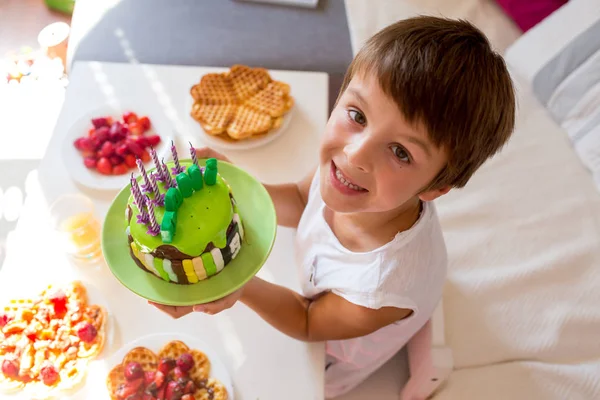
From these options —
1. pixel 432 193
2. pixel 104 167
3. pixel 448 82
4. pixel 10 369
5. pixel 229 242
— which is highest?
pixel 448 82

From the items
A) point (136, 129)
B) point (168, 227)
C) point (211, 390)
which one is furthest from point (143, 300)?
point (136, 129)

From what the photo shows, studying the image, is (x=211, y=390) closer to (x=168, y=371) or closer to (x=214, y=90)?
(x=168, y=371)

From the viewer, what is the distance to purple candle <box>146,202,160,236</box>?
733 mm

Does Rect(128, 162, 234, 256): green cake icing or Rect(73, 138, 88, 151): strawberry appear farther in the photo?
Rect(73, 138, 88, 151): strawberry

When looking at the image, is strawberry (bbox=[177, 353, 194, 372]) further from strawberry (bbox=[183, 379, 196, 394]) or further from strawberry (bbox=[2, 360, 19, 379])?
strawberry (bbox=[2, 360, 19, 379])

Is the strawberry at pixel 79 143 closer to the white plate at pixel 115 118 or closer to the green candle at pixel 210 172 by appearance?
the white plate at pixel 115 118

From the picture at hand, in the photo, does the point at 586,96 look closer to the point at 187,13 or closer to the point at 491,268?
the point at 491,268

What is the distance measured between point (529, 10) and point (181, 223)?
136cm

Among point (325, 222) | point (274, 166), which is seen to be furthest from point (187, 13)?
point (325, 222)

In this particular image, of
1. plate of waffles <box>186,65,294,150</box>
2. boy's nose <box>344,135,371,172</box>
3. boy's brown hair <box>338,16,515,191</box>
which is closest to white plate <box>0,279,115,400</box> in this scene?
A: plate of waffles <box>186,65,294,150</box>

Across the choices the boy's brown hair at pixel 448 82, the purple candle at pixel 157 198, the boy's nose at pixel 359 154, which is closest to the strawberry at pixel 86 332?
the purple candle at pixel 157 198

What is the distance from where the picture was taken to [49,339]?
37.2 inches

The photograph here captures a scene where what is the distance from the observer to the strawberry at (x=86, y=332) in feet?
3.06

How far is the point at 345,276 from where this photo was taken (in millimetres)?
906
